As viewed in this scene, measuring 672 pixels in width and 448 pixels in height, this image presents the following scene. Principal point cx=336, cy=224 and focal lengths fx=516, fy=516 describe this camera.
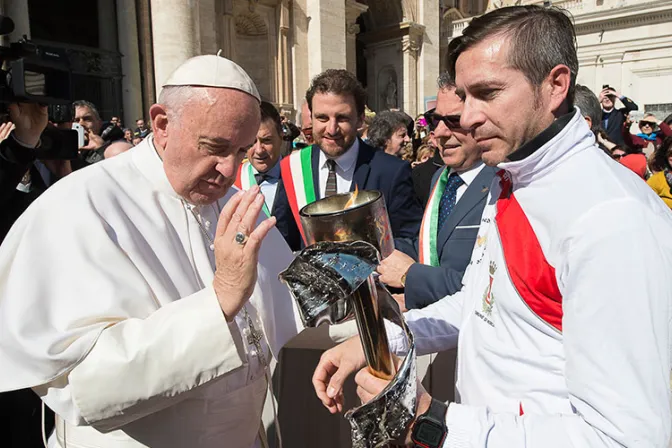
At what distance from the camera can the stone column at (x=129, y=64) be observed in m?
13.6

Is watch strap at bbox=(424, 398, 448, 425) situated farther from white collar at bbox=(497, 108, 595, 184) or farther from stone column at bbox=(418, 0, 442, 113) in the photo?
stone column at bbox=(418, 0, 442, 113)

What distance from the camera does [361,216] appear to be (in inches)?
54.0

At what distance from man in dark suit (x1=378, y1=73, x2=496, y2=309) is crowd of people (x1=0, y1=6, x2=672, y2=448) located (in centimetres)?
41

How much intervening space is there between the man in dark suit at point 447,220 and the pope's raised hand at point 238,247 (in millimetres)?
1167

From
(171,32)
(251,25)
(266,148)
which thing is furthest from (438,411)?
(251,25)

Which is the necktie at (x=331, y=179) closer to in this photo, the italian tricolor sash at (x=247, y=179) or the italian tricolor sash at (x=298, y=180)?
the italian tricolor sash at (x=298, y=180)

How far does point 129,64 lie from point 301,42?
5.49m

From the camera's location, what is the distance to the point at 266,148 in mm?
4516

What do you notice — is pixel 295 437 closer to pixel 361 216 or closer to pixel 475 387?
pixel 475 387

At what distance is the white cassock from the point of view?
138 cm

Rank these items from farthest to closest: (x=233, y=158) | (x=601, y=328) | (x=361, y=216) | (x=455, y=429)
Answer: (x=233, y=158), (x=361, y=216), (x=455, y=429), (x=601, y=328)

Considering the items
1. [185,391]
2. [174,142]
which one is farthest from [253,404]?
[174,142]

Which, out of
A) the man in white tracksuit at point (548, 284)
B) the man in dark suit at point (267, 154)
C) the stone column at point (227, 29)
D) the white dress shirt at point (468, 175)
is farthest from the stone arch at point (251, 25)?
the man in white tracksuit at point (548, 284)

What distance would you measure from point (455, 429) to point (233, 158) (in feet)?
3.59
